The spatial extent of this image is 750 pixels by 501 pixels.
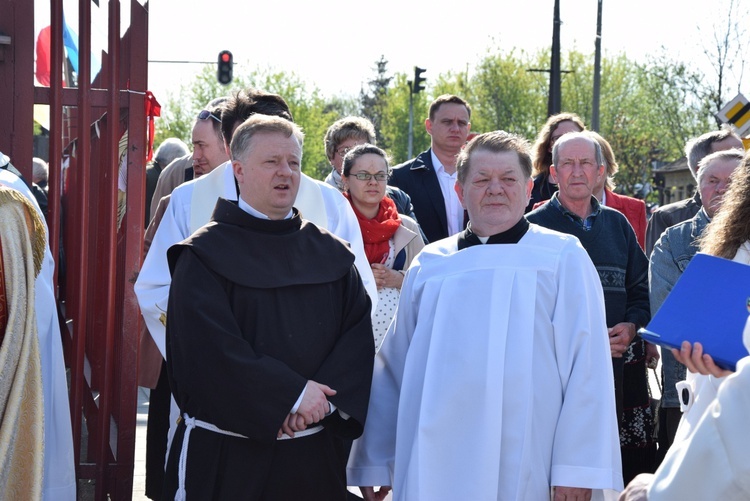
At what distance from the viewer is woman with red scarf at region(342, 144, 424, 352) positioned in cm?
540

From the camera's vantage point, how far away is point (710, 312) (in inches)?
109

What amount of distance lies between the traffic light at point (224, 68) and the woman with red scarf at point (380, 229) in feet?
66.9

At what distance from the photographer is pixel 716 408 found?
2367 mm

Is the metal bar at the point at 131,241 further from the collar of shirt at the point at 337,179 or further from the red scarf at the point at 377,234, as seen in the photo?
the collar of shirt at the point at 337,179

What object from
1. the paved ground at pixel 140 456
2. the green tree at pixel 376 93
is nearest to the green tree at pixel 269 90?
the green tree at pixel 376 93

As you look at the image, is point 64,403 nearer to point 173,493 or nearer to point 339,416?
point 173,493

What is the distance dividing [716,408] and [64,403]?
3035 millimetres

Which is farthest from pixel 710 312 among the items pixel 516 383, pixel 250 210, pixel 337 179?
pixel 337 179

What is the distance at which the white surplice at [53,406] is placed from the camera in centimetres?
442

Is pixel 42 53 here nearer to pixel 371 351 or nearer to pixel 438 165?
pixel 438 165

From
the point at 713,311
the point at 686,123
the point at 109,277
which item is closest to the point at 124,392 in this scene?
the point at 109,277

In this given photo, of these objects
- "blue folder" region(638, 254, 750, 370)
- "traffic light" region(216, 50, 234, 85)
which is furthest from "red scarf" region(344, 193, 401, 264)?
"traffic light" region(216, 50, 234, 85)

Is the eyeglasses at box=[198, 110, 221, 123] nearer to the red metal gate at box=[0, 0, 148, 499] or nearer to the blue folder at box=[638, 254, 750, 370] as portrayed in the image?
the red metal gate at box=[0, 0, 148, 499]

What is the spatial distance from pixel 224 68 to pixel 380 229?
20.8 meters
